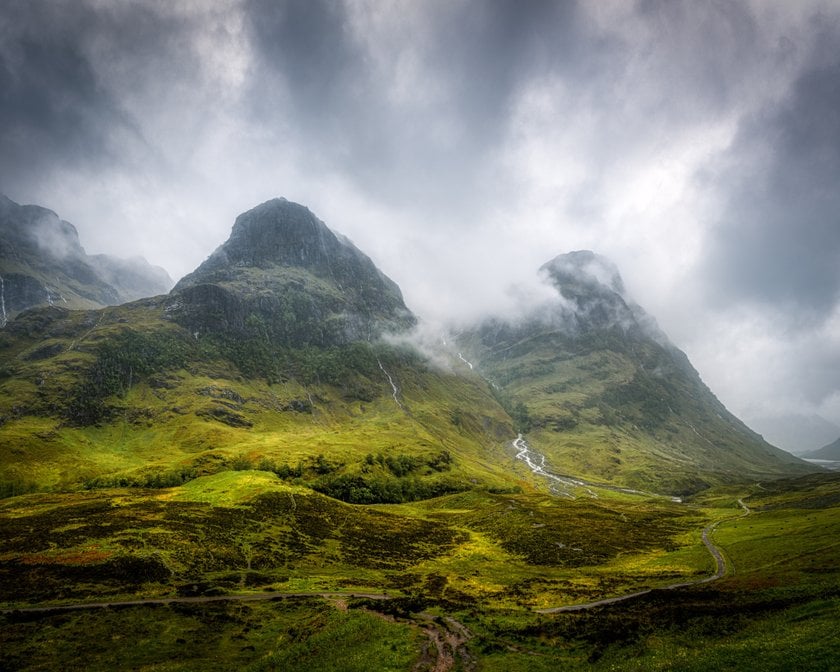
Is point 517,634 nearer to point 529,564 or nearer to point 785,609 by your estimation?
point 785,609

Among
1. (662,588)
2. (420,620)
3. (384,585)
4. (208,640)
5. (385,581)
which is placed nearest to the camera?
(208,640)

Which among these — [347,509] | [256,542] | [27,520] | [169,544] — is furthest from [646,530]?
[27,520]

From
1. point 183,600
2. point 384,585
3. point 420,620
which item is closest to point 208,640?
point 183,600

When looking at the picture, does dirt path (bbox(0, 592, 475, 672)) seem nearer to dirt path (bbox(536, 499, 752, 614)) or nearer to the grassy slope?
the grassy slope

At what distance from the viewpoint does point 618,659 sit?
97.1ft

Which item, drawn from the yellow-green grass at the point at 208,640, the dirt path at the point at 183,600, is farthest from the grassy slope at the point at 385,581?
the dirt path at the point at 183,600

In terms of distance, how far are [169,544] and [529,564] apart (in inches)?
2476

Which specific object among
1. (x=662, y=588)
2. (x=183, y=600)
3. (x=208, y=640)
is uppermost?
(x=183, y=600)

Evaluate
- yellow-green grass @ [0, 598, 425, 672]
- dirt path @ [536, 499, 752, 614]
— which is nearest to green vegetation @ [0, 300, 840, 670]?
yellow-green grass @ [0, 598, 425, 672]

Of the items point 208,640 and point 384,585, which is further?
point 384,585

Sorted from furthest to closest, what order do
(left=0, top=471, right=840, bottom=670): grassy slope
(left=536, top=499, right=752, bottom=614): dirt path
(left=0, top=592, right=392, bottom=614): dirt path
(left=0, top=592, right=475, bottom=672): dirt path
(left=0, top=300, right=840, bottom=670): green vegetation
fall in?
(left=536, top=499, right=752, bottom=614): dirt path, (left=0, top=592, right=392, bottom=614): dirt path, (left=0, top=592, right=475, bottom=672): dirt path, (left=0, top=300, right=840, bottom=670): green vegetation, (left=0, top=471, right=840, bottom=670): grassy slope

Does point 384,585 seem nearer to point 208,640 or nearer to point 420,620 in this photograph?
point 420,620

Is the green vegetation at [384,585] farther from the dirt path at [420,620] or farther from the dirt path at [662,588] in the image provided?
the dirt path at [662,588]

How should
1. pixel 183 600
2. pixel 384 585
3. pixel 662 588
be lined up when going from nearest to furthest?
pixel 183 600, pixel 662 588, pixel 384 585
